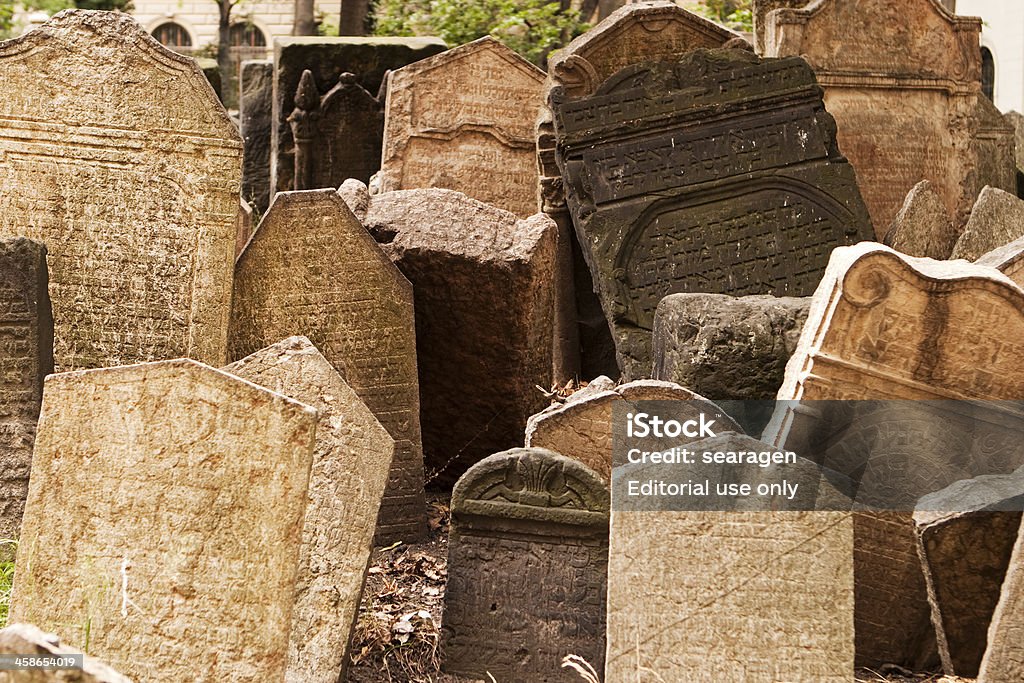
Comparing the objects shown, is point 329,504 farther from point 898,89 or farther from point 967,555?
point 898,89

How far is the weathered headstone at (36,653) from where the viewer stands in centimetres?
257

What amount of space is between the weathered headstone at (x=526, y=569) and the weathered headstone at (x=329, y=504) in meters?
0.33

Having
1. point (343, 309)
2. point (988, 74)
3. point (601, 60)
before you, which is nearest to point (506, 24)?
point (601, 60)

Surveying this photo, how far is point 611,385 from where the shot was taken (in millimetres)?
5215

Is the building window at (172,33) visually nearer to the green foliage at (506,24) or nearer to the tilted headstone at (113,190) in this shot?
the green foliage at (506,24)

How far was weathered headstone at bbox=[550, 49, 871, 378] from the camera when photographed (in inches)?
256

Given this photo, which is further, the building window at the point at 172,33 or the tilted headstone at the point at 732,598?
the building window at the point at 172,33

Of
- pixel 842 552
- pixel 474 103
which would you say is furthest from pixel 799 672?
pixel 474 103

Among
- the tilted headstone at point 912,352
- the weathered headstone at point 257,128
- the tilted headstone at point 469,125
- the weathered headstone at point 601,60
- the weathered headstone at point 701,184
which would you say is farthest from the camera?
the weathered headstone at point 257,128

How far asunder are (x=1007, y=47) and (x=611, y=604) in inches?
727

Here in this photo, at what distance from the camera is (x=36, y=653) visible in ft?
8.44

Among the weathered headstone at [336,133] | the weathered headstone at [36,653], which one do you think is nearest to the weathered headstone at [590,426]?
the weathered headstone at [36,653]

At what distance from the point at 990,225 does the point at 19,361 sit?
4.59 m

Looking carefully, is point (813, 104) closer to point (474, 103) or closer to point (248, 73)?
point (474, 103)
